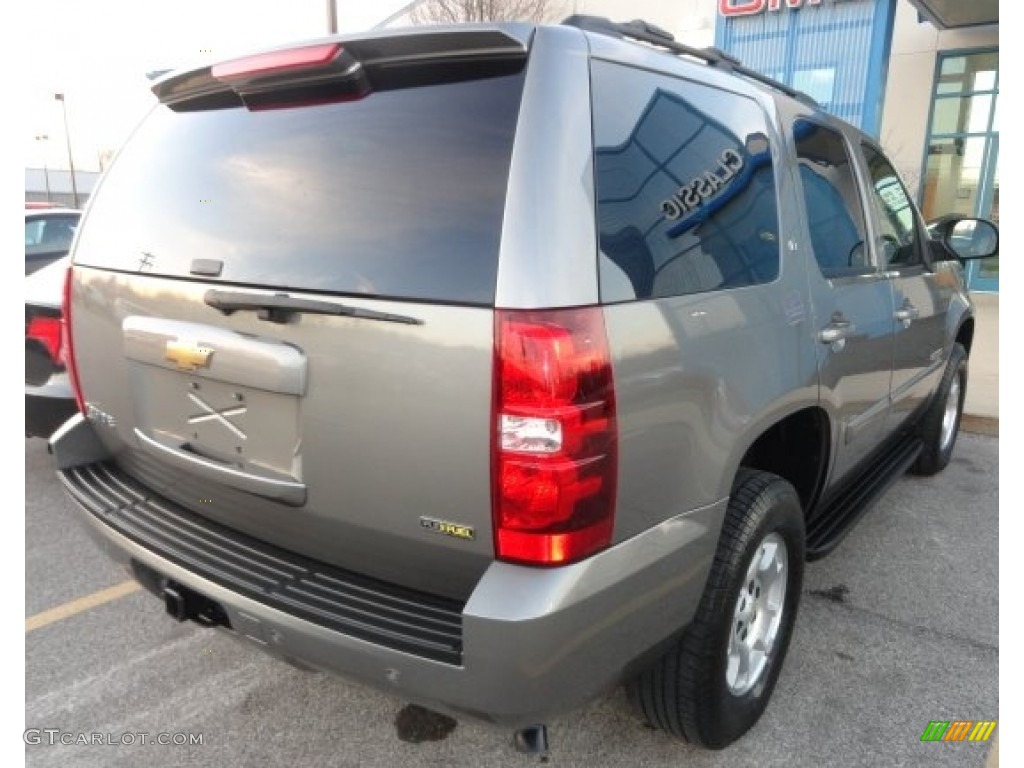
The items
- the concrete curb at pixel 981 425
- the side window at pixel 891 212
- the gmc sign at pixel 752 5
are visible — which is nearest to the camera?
the side window at pixel 891 212

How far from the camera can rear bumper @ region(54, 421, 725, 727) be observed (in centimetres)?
159

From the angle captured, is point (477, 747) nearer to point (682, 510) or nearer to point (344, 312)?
point (682, 510)

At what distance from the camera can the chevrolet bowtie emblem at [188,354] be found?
1974 millimetres

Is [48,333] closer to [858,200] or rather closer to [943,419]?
[858,200]

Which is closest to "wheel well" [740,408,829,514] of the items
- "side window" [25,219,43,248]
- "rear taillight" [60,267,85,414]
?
"rear taillight" [60,267,85,414]

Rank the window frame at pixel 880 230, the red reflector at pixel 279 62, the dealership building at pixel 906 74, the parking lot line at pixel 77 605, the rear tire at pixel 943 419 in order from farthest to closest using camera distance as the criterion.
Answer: the dealership building at pixel 906 74 < the rear tire at pixel 943 419 < the window frame at pixel 880 230 < the parking lot line at pixel 77 605 < the red reflector at pixel 279 62

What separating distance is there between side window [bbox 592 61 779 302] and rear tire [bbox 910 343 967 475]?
9.52ft

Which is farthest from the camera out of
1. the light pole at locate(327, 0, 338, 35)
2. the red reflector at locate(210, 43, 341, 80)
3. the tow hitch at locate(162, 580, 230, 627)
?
the light pole at locate(327, 0, 338, 35)

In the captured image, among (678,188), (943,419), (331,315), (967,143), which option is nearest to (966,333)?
(943,419)

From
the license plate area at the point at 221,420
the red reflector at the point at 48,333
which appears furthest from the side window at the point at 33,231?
the license plate area at the point at 221,420

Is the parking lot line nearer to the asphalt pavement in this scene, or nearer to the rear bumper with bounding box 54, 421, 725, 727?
the asphalt pavement

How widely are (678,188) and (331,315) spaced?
0.95 m

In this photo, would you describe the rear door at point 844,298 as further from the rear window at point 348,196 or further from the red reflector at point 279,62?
the red reflector at point 279,62

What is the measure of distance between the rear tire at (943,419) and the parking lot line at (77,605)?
449cm
